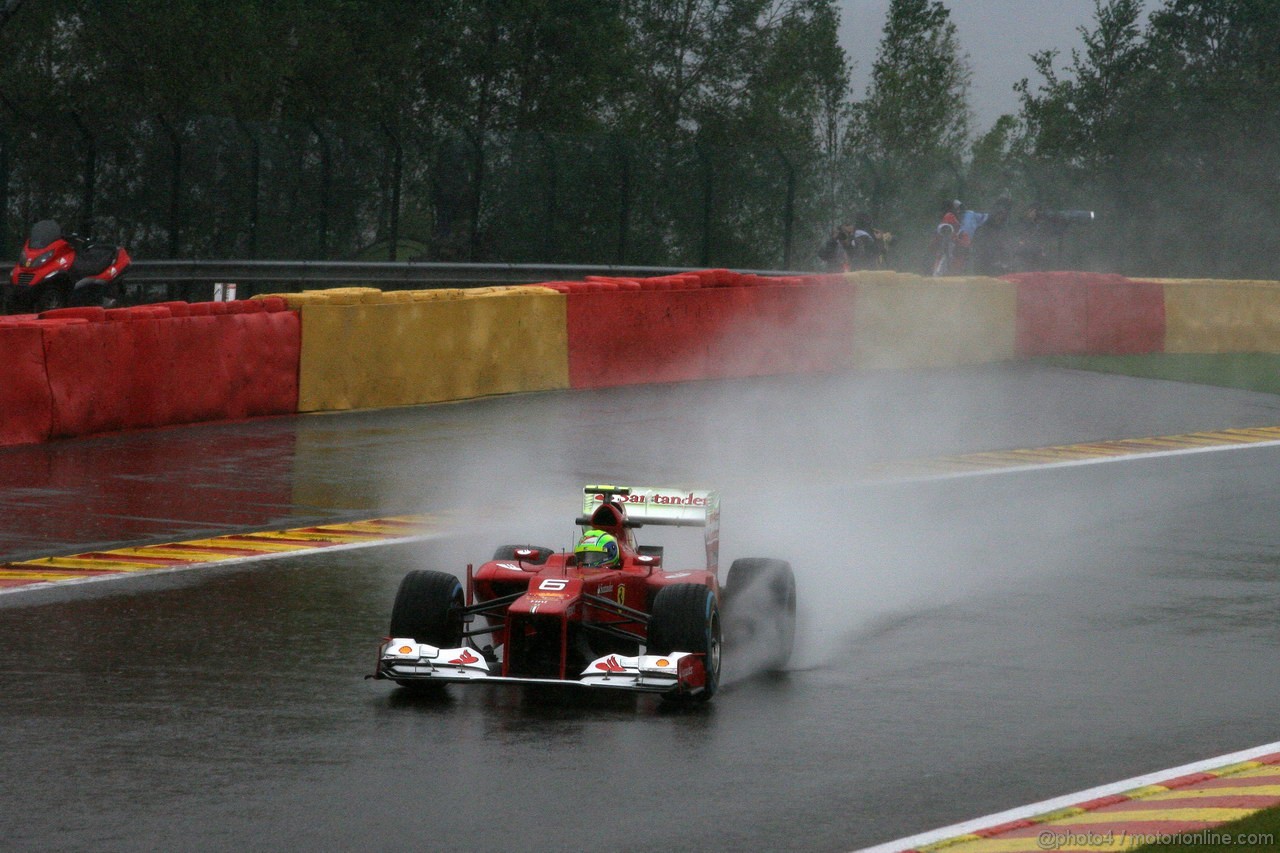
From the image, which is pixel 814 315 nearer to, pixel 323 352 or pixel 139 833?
pixel 323 352

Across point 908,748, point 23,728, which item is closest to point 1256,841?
point 908,748

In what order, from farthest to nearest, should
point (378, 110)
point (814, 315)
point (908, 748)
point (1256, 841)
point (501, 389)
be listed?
point (378, 110) < point (814, 315) < point (501, 389) < point (908, 748) < point (1256, 841)

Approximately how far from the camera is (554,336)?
2061 centimetres

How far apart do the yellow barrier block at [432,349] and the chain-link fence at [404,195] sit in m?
6.54

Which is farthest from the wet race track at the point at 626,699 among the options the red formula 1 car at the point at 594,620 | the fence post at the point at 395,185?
the fence post at the point at 395,185

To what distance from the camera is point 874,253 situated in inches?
1115

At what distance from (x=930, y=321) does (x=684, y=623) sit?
16337mm

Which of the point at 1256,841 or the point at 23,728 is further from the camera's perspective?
the point at 23,728

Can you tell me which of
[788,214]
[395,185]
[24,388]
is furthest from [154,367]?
[788,214]

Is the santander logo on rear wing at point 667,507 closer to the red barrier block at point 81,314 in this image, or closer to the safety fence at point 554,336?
the safety fence at point 554,336

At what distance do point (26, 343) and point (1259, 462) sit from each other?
10863mm

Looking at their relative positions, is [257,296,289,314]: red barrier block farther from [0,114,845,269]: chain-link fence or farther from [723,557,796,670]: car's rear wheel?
[723,557,796,670]: car's rear wheel

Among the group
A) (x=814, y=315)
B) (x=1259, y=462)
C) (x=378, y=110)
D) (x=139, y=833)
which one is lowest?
(x=139, y=833)

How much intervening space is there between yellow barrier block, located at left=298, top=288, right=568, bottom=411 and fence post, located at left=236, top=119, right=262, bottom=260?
6763mm
